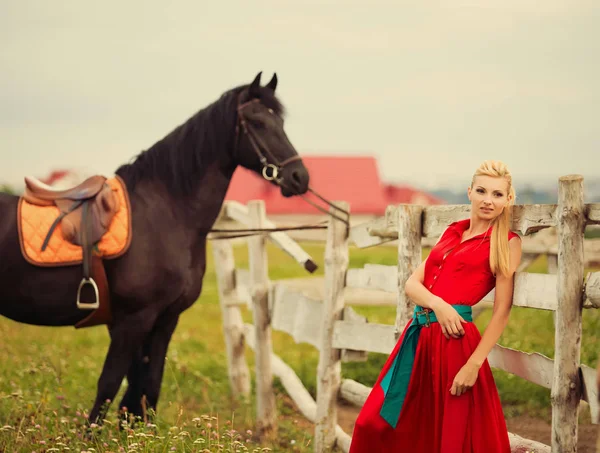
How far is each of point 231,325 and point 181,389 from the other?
0.82 metres

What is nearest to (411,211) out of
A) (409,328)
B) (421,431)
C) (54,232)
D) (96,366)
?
(409,328)

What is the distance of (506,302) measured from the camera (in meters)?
2.86

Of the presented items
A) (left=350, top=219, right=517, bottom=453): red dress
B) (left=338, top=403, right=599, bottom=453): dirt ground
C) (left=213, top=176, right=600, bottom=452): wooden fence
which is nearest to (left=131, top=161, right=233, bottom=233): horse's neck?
(left=213, top=176, right=600, bottom=452): wooden fence

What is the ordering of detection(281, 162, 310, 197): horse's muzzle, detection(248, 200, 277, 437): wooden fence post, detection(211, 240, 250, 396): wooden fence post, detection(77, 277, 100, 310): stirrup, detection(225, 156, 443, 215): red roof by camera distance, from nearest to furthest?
detection(77, 277, 100, 310): stirrup
detection(281, 162, 310, 197): horse's muzzle
detection(248, 200, 277, 437): wooden fence post
detection(211, 240, 250, 396): wooden fence post
detection(225, 156, 443, 215): red roof

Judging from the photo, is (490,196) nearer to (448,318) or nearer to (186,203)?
(448,318)

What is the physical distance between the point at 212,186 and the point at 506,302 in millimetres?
2634

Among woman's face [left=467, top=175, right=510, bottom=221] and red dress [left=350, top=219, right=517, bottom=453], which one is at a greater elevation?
woman's face [left=467, top=175, right=510, bottom=221]

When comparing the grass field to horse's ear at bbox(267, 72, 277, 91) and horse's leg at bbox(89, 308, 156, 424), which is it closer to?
horse's leg at bbox(89, 308, 156, 424)

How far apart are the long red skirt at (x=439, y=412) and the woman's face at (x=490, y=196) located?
0.51 meters

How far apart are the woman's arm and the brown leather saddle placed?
8.49ft

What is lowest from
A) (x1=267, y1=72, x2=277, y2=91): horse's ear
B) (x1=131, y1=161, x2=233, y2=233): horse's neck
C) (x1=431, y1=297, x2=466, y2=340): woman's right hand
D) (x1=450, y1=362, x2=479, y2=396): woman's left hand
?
(x1=450, y1=362, x2=479, y2=396): woman's left hand

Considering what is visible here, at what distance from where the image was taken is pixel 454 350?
2.94 meters

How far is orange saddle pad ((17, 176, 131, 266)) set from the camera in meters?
4.41

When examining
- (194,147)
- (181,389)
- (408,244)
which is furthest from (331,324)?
(181,389)
